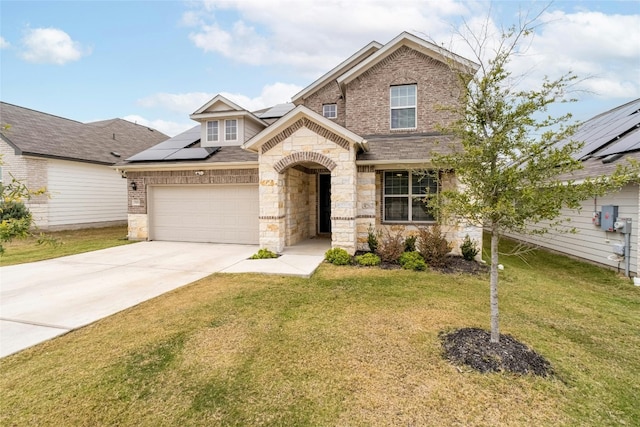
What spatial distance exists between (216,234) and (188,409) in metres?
Result: 9.78

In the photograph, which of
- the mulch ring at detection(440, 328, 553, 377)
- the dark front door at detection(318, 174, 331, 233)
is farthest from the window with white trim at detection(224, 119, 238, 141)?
the mulch ring at detection(440, 328, 553, 377)

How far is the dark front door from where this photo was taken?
12906 millimetres

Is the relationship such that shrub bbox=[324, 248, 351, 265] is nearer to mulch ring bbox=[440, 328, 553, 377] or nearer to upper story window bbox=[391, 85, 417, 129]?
mulch ring bbox=[440, 328, 553, 377]

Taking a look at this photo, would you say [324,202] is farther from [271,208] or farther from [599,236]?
[599,236]

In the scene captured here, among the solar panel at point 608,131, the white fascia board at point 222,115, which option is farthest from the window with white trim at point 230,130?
the solar panel at point 608,131

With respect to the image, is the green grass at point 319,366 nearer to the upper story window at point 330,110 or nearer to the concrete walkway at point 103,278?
the concrete walkway at point 103,278

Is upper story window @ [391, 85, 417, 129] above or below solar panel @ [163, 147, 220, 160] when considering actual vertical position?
above

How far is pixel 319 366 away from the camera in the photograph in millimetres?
3574

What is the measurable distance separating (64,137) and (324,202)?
1552cm

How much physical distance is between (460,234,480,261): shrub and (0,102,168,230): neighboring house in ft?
47.0

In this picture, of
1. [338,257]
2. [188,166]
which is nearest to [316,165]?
[338,257]

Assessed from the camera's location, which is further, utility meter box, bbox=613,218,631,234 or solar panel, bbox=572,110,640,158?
solar panel, bbox=572,110,640,158

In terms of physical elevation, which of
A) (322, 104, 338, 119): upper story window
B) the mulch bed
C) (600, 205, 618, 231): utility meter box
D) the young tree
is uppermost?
(322, 104, 338, 119): upper story window

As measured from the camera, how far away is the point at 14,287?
6.43m
